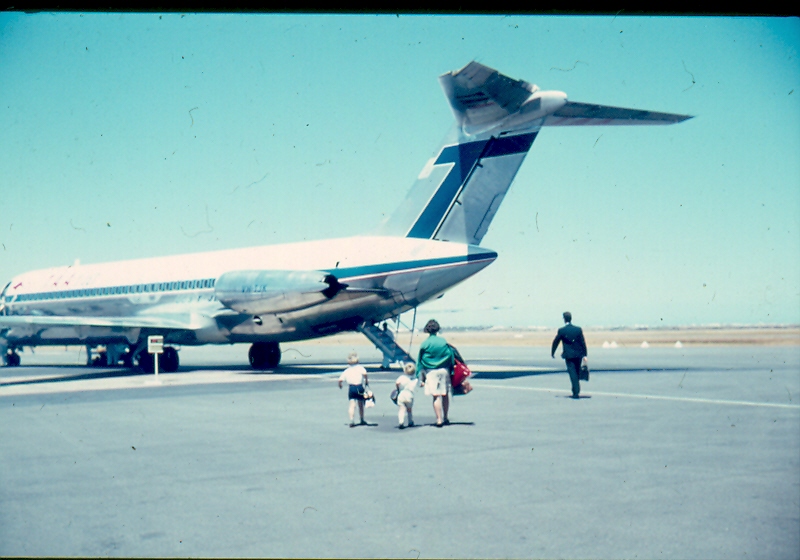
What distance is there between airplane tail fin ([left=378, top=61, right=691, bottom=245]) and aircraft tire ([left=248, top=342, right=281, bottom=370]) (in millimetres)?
6802

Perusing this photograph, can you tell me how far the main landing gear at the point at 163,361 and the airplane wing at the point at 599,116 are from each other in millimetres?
13834

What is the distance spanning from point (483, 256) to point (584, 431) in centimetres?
936

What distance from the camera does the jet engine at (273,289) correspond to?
19328 millimetres

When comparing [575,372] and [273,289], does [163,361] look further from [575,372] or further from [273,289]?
[575,372]

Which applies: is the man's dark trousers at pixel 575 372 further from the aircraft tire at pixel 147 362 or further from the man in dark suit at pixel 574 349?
the aircraft tire at pixel 147 362

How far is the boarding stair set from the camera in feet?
69.8

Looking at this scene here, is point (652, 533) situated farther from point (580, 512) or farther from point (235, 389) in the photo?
point (235, 389)

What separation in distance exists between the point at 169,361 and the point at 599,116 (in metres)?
15.2

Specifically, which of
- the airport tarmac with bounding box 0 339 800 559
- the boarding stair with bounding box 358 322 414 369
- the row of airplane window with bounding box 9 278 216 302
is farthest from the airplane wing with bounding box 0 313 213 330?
the airport tarmac with bounding box 0 339 800 559

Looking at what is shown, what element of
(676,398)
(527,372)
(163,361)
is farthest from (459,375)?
Result: (163,361)

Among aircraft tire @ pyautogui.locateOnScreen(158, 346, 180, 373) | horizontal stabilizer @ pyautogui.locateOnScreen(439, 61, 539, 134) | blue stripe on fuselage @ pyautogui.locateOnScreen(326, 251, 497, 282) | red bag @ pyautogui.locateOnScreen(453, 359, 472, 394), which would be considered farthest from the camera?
aircraft tire @ pyautogui.locateOnScreen(158, 346, 180, 373)

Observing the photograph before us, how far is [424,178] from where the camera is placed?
1928 cm

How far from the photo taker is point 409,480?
6645 millimetres

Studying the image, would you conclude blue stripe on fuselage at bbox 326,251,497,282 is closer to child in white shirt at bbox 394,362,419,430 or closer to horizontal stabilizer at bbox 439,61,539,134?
horizontal stabilizer at bbox 439,61,539,134
